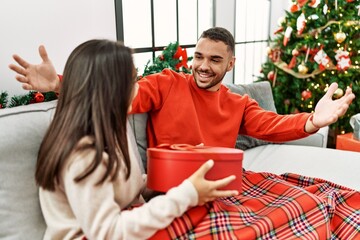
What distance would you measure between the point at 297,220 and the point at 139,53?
1.71m

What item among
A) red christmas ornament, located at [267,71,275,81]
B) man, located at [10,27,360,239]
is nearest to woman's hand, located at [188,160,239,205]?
man, located at [10,27,360,239]

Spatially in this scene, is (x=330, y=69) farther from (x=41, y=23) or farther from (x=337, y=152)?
(x=41, y=23)

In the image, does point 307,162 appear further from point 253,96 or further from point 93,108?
point 93,108

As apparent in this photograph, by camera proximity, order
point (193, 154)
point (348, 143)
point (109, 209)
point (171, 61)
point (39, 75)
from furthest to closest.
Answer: point (348, 143) → point (171, 61) → point (39, 75) → point (193, 154) → point (109, 209)

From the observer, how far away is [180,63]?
2.04 meters

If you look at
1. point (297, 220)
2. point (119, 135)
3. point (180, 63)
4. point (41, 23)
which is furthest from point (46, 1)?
point (297, 220)

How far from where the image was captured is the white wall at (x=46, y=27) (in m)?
1.59

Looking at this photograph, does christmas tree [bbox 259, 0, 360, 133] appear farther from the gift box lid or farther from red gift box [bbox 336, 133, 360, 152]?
the gift box lid

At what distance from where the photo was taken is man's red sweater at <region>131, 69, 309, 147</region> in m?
1.61

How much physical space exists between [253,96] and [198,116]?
2.79 feet

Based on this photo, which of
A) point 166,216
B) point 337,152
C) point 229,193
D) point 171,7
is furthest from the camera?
point 171,7

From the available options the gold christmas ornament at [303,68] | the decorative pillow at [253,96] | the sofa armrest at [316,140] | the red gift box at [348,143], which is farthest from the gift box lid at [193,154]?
the gold christmas ornament at [303,68]

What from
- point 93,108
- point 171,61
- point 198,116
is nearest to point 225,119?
point 198,116

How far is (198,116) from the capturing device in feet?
5.56
